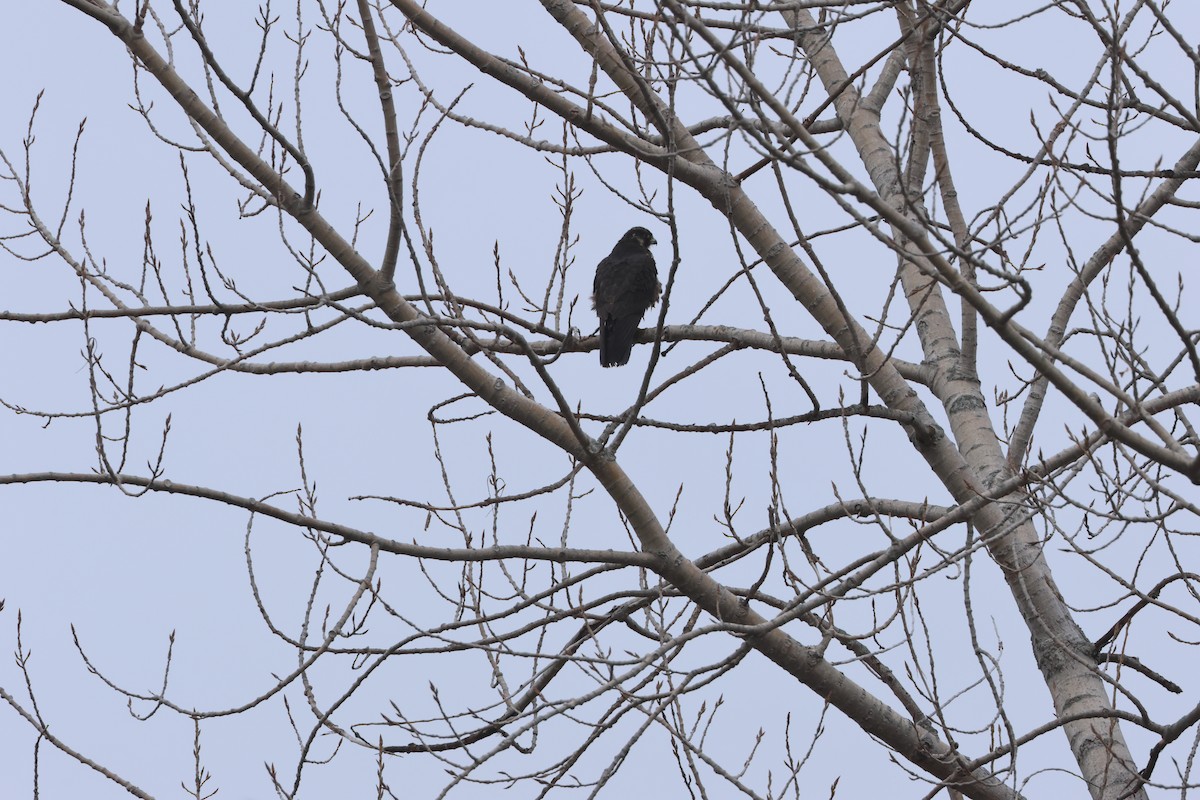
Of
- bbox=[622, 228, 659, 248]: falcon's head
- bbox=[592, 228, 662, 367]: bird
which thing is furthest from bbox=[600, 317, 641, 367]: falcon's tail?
bbox=[622, 228, 659, 248]: falcon's head

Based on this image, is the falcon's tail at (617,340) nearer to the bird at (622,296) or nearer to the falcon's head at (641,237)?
the bird at (622,296)

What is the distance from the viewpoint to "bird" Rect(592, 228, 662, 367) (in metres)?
6.78

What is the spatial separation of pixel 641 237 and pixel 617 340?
1.62m

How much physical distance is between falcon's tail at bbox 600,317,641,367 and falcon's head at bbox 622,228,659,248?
4.78 ft

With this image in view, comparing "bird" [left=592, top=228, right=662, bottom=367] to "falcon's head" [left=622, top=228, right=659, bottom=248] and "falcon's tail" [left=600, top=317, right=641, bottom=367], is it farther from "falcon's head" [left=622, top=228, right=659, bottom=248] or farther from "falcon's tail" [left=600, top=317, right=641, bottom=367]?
"falcon's head" [left=622, top=228, right=659, bottom=248]

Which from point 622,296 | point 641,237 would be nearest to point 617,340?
point 622,296

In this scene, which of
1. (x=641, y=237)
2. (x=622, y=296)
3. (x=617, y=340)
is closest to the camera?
(x=617, y=340)

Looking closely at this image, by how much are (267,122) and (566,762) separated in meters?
1.82

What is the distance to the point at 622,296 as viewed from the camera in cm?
702

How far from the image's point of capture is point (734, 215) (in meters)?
4.32

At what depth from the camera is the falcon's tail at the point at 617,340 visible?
22.2 ft

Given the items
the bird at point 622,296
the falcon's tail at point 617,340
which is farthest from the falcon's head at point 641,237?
the falcon's tail at point 617,340

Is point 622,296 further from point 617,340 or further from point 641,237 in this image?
point 641,237

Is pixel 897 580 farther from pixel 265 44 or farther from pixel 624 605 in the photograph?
pixel 265 44
